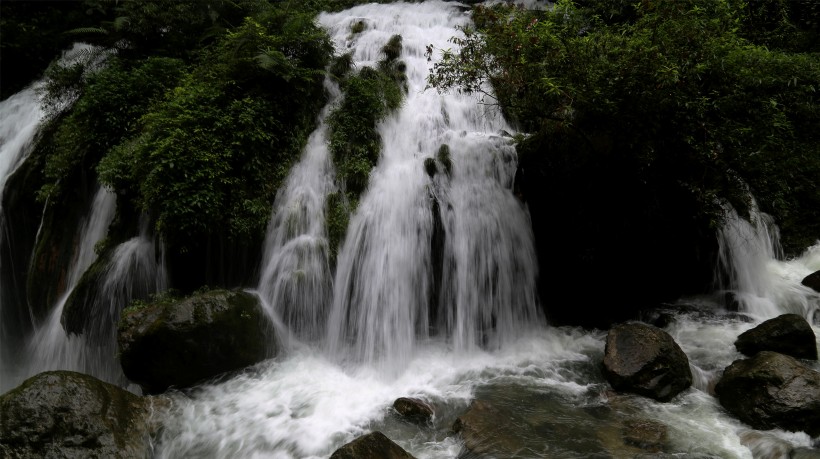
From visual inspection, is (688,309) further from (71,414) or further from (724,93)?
(71,414)

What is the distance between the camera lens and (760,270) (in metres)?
7.75

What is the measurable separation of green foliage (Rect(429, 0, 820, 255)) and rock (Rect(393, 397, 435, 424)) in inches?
167

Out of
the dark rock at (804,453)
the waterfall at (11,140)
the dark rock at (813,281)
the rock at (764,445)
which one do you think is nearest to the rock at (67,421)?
the rock at (764,445)

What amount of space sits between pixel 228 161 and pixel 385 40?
605 cm

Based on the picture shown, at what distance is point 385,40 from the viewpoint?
36.9 ft

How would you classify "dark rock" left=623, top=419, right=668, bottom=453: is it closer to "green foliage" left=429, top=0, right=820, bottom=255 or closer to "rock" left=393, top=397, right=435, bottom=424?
"rock" left=393, top=397, right=435, bottom=424

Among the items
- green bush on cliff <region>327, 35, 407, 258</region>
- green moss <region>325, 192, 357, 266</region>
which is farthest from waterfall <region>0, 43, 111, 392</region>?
green bush on cliff <region>327, 35, 407, 258</region>

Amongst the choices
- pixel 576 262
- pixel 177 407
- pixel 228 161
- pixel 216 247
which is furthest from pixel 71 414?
pixel 576 262

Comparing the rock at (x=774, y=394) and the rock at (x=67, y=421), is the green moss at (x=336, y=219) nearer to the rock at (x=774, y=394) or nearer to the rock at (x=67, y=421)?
the rock at (x=67, y=421)

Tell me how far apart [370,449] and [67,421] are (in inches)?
121

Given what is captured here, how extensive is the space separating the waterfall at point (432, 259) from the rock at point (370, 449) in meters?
2.31

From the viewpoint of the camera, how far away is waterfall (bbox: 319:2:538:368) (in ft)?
22.4

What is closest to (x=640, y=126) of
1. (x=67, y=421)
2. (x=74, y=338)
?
(x=67, y=421)

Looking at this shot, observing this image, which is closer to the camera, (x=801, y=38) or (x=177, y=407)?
(x=177, y=407)
